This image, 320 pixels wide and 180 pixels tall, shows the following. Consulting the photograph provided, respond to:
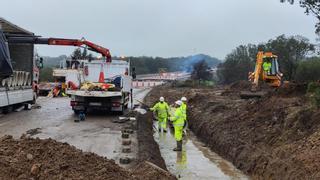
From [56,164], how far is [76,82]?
14591 mm

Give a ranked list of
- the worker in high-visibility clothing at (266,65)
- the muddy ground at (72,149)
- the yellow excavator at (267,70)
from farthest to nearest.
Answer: the worker in high-visibility clothing at (266,65) → the yellow excavator at (267,70) → the muddy ground at (72,149)

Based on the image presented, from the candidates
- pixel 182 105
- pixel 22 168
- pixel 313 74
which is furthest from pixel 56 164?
pixel 313 74

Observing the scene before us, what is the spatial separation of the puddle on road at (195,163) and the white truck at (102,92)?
363 cm

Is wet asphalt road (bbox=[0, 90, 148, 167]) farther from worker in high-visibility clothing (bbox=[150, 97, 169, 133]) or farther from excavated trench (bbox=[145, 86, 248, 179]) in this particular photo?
worker in high-visibility clothing (bbox=[150, 97, 169, 133])

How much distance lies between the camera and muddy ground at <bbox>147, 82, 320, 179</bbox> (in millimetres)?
11359

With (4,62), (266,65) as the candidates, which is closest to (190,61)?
(266,65)

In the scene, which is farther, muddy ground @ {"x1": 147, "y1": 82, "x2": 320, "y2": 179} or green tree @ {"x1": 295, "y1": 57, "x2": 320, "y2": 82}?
green tree @ {"x1": 295, "y1": 57, "x2": 320, "y2": 82}

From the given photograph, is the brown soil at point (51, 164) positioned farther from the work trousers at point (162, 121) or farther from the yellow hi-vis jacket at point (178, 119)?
the work trousers at point (162, 121)

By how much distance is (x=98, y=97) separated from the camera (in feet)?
71.9

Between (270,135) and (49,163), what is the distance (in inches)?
320

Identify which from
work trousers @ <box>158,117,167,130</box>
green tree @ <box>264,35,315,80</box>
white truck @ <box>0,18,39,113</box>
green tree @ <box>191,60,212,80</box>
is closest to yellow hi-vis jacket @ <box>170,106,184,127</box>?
work trousers @ <box>158,117,167,130</box>

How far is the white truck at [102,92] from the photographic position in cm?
2172

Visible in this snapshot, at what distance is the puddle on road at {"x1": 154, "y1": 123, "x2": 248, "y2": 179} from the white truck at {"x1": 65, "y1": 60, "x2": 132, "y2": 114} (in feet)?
11.9

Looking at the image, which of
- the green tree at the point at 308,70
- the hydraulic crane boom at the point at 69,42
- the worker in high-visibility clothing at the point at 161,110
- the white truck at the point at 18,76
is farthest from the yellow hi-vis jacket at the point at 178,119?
the green tree at the point at 308,70
